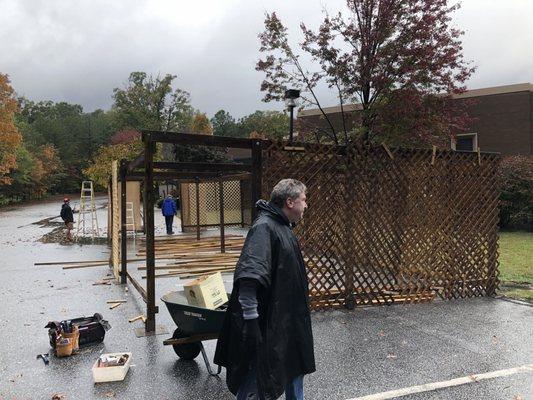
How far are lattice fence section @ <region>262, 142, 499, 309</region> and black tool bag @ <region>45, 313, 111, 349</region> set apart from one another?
102 inches

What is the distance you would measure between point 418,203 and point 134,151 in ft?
107

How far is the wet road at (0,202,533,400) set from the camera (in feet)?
12.6

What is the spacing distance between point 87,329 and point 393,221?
14.3ft

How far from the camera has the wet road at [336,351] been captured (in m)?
3.83

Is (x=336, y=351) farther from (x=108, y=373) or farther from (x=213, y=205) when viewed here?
(x=213, y=205)

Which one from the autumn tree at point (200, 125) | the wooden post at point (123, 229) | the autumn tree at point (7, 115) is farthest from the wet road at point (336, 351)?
the autumn tree at point (200, 125)

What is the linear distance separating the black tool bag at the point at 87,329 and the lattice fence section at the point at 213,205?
1398 cm

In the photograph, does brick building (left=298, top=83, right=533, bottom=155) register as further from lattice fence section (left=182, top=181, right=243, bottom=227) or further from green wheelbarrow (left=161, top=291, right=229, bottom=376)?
green wheelbarrow (left=161, top=291, right=229, bottom=376)

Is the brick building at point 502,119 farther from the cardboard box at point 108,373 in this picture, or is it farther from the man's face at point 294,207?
the man's face at point 294,207

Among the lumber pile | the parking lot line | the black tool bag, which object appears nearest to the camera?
the parking lot line

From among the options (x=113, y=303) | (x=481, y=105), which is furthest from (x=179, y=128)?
(x=113, y=303)

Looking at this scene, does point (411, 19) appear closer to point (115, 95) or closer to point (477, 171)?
point (477, 171)

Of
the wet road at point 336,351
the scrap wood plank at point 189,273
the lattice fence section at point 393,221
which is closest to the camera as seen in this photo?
the wet road at point 336,351

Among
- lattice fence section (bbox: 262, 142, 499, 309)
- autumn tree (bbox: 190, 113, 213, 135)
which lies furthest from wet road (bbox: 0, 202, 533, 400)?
autumn tree (bbox: 190, 113, 213, 135)
